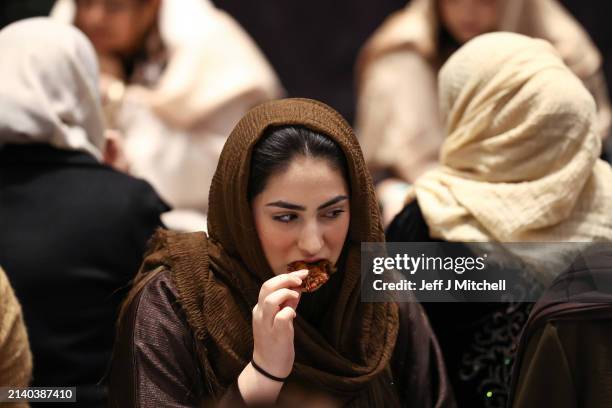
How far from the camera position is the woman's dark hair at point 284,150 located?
2.13m

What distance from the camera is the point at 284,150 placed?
7.00 feet

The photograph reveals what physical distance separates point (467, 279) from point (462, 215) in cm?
21

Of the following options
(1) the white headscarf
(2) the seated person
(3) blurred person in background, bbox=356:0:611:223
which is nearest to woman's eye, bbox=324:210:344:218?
(2) the seated person

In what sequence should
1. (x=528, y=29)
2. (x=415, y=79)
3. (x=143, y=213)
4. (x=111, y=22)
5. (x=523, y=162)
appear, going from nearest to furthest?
(x=523, y=162), (x=143, y=213), (x=528, y=29), (x=111, y=22), (x=415, y=79)

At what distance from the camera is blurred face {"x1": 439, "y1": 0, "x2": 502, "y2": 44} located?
394cm

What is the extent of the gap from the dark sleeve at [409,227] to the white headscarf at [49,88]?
2.60 feet

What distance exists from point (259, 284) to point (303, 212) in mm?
185

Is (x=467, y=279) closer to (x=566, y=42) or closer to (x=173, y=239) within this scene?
(x=173, y=239)

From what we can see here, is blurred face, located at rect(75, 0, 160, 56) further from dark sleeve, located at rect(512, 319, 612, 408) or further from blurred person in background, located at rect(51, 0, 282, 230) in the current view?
dark sleeve, located at rect(512, 319, 612, 408)

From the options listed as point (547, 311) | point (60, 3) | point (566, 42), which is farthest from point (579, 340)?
point (60, 3)

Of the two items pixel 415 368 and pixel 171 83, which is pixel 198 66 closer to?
pixel 171 83

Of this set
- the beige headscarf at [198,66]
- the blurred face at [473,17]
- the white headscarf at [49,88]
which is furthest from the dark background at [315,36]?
the white headscarf at [49,88]

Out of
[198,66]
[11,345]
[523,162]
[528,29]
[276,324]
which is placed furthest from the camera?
[198,66]

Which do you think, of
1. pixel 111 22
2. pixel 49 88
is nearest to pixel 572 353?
pixel 49 88
